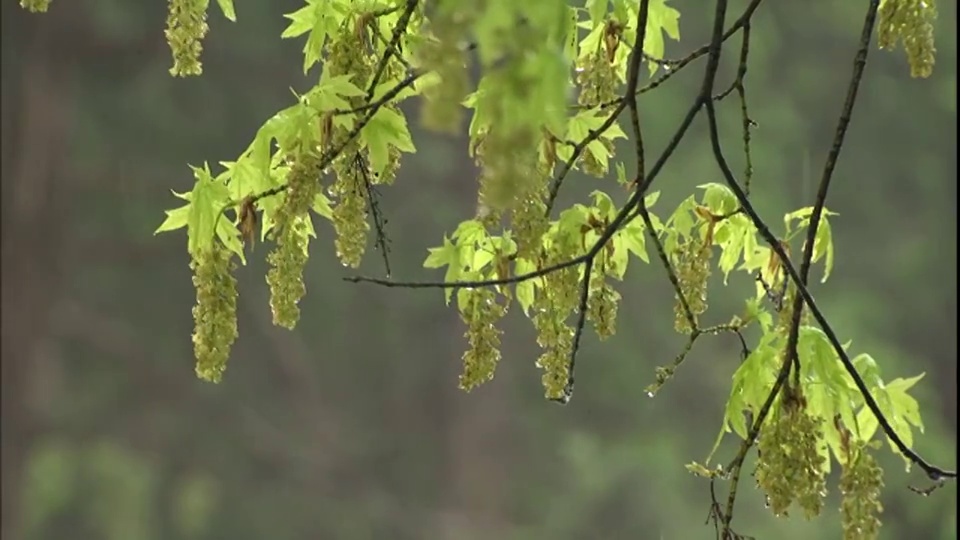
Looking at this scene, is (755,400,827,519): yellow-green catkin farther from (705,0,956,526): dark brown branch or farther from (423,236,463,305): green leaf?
(423,236,463,305): green leaf

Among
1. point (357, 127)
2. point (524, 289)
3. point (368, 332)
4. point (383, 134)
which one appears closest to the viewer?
point (357, 127)

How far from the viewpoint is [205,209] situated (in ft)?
2.81

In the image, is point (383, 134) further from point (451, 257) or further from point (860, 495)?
point (860, 495)

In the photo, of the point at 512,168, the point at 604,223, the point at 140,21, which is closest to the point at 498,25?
the point at 512,168

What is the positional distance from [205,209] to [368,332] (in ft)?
9.81

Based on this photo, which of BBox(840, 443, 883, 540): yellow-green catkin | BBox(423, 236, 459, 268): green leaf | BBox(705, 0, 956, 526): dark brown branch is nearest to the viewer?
BBox(705, 0, 956, 526): dark brown branch

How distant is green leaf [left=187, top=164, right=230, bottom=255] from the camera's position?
2.78 feet

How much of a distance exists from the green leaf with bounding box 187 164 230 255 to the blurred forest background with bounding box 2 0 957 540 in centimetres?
259

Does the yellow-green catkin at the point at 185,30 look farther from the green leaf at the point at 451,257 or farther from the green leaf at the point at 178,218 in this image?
the green leaf at the point at 451,257

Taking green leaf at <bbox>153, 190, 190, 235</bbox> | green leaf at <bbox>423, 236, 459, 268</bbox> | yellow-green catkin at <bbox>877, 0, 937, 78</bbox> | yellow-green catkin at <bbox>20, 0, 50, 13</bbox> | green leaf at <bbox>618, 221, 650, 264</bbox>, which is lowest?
green leaf at <bbox>153, 190, 190, 235</bbox>

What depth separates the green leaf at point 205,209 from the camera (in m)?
0.85

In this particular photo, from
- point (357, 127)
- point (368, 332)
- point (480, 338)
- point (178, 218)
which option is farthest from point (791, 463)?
point (368, 332)

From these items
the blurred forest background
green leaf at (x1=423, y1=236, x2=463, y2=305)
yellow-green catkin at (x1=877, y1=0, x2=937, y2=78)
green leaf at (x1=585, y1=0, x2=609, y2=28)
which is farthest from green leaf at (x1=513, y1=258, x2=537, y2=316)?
the blurred forest background

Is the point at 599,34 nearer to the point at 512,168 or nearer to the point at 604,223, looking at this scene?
the point at 604,223
